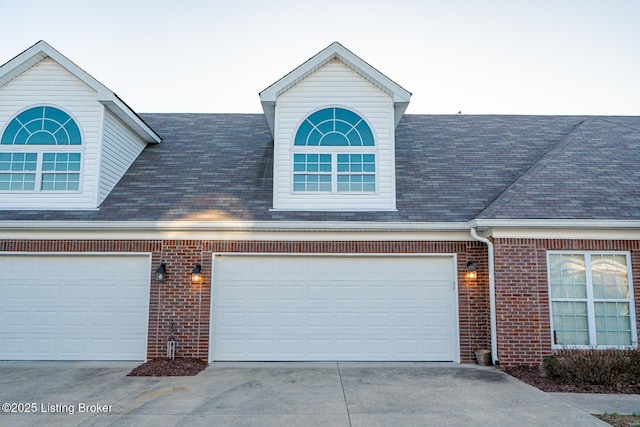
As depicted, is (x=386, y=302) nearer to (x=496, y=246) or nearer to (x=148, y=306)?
(x=496, y=246)

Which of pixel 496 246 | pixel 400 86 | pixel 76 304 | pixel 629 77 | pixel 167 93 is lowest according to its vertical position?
pixel 76 304

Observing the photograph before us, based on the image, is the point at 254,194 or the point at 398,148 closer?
the point at 254,194

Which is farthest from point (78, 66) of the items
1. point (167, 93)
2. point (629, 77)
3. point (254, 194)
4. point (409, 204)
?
point (629, 77)

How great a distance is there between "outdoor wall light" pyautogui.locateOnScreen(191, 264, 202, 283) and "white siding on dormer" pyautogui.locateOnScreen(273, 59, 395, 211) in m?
2.19

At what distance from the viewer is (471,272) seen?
8.87m

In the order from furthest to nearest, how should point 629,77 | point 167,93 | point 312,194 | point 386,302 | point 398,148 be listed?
1. point 167,93
2. point 629,77
3. point 398,148
4. point 312,194
5. point 386,302

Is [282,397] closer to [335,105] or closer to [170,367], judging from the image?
[170,367]

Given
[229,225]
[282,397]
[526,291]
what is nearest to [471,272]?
[526,291]

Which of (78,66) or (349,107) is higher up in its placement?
(78,66)

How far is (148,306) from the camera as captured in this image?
8914mm

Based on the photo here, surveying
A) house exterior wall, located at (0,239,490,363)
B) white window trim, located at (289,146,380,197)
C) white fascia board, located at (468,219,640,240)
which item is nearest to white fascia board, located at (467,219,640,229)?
white fascia board, located at (468,219,640,240)

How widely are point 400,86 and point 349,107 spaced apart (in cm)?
131

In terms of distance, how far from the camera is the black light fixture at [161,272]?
8.66m

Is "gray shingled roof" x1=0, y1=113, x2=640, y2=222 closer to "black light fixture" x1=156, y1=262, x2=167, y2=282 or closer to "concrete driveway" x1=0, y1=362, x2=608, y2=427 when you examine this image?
"black light fixture" x1=156, y1=262, x2=167, y2=282
